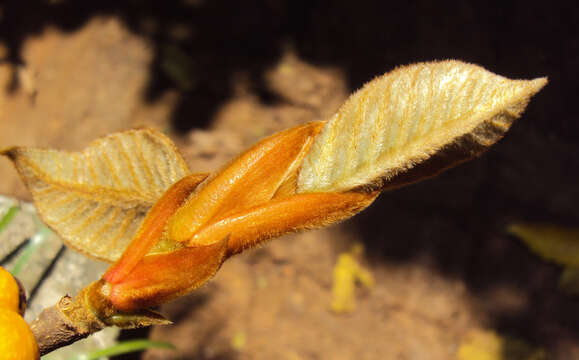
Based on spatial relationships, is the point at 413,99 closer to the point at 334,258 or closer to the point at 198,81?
the point at 334,258

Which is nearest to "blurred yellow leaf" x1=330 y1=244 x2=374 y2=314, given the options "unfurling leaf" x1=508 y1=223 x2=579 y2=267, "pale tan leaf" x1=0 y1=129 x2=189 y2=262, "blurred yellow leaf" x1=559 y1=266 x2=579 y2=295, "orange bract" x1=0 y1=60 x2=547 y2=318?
"unfurling leaf" x1=508 y1=223 x2=579 y2=267

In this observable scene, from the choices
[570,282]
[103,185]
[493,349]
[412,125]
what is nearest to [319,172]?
[412,125]

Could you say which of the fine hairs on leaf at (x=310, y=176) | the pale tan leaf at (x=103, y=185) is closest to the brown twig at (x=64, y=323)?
the fine hairs on leaf at (x=310, y=176)

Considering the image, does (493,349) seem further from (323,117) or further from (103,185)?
(103,185)

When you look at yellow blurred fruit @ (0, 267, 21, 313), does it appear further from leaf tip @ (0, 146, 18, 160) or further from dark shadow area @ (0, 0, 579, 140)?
dark shadow area @ (0, 0, 579, 140)

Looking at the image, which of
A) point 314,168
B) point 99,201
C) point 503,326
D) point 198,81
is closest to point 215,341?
point 503,326
